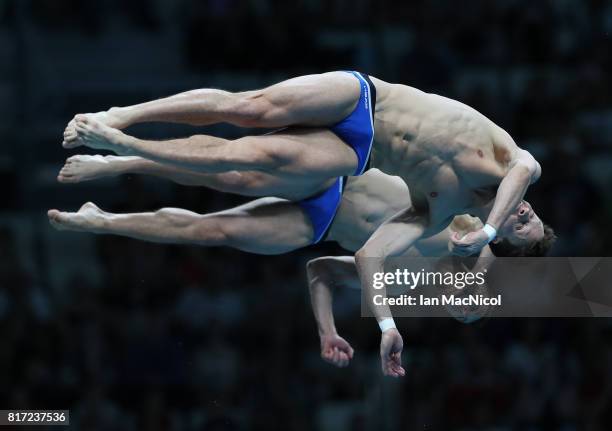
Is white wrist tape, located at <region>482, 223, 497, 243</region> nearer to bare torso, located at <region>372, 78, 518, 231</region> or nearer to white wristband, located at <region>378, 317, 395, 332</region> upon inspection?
bare torso, located at <region>372, 78, 518, 231</region>

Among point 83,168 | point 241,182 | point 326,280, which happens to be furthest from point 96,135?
point 326,280

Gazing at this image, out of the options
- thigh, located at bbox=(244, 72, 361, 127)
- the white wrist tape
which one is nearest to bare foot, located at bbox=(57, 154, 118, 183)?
thigh, located at bbox=(244, 72, 361, 127)

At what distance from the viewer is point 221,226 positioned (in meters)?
7.91

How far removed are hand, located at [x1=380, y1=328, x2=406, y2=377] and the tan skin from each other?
0.01 m

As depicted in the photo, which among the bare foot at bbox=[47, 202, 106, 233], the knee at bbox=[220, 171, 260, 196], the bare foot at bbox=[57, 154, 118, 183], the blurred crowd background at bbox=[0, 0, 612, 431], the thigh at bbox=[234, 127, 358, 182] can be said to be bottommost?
the blurred crowd background at bbox=[0, 0, 612, 431]

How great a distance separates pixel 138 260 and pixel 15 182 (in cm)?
129

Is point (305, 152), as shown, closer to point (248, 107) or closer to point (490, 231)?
point (248, 107)

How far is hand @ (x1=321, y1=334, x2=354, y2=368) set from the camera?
820 cm

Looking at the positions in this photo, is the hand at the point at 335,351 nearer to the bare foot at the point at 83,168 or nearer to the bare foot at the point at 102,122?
the bare foot at the point at 83,168

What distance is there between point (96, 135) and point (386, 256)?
1.94 meters

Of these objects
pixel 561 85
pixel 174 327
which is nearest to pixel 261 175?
pixel 174 327

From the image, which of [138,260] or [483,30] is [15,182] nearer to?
[138,260]

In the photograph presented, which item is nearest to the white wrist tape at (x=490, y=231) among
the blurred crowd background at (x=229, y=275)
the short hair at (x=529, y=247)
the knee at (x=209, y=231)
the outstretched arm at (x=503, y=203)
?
the outstretched arm at (x=503, y=203)

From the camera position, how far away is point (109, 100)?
11266mm
